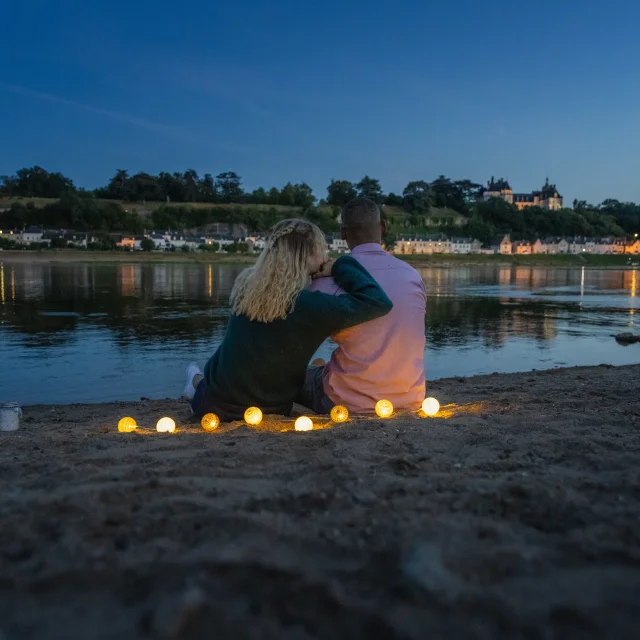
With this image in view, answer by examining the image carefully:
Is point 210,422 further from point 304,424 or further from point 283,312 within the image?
point 283,312

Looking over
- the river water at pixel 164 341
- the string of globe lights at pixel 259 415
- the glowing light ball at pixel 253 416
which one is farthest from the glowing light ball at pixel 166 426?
the river water at pixel 164 341

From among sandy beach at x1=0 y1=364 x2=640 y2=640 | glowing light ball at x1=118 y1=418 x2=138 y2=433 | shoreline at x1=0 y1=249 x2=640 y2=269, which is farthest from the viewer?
shoreline at x1=0 y1=249 x2=640 y2=269

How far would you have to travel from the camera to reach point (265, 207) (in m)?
158

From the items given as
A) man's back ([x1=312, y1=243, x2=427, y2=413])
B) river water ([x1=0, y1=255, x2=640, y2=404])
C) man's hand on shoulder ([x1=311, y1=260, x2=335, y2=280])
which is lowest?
river water ([x1=0, y1=255, x2=640, y2=404])

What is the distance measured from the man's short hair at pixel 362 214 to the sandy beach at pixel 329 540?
2000 mm

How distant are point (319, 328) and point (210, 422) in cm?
124

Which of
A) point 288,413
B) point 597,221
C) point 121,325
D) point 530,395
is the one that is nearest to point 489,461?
point 288,413

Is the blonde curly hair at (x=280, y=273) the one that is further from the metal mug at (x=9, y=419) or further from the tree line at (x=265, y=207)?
the tree line at (x=265, y=207)

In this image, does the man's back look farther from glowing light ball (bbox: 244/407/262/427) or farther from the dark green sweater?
glowing light ball (bbox: 244/407/262/427)

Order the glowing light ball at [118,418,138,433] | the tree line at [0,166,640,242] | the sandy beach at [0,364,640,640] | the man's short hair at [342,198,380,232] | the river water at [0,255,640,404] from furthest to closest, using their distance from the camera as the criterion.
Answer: the tree line at [0,166,640,242] → the river water at [0,255,640,404] → the glowing light ball at [118,418,138,433] → the man's short hair at [342,198,380,232] → the sandy beach at [0,364,640,640]

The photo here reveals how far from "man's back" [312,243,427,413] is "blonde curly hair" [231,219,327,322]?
24cm

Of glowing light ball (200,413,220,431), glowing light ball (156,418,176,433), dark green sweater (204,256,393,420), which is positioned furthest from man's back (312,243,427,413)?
glowing light ball (156,418,176,433)

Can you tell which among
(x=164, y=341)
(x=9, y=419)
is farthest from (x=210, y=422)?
(x=164, y=341)

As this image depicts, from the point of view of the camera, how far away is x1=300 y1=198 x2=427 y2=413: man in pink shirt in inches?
191
